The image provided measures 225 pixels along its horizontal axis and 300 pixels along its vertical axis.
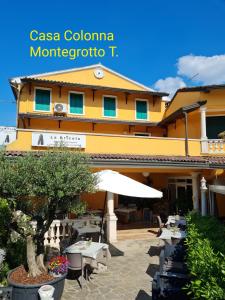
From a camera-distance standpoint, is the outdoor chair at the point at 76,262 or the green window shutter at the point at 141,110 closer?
the outdoor chair at the point at 76,262

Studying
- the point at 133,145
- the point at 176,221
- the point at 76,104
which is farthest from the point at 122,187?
the point at 76,104

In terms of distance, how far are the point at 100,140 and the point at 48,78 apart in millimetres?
7866

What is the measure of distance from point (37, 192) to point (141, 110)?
16308 mm

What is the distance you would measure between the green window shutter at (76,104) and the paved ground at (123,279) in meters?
11.2

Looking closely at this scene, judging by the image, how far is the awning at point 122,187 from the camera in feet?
29.0

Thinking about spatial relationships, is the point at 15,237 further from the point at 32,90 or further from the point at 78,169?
the point at 32,90

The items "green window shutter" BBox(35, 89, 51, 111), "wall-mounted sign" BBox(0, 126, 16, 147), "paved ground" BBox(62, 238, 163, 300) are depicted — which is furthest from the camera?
"green window shutter" BBox(35, 89, 51, 111)

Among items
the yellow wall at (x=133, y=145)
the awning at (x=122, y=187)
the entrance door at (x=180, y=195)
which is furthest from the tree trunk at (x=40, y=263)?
the entrance door at (x=180, y=195)

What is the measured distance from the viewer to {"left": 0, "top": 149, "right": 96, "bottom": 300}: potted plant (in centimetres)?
600

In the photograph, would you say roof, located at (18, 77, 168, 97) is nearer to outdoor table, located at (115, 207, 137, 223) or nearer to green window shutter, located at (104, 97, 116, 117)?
green window shutter, located at (104, 97, 116, 117)

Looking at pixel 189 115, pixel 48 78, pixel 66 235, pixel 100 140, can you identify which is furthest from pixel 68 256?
pixel 48 78

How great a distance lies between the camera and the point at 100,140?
1438cm

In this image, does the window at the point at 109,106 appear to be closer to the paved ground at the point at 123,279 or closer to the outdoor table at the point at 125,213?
the outdoor table at the point at 125,213

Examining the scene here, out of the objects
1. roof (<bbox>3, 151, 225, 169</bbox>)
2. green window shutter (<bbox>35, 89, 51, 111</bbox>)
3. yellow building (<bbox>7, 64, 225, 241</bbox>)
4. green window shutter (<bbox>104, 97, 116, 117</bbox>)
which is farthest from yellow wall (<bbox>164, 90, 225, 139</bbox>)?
green window shutter (<bbox>35, 89, 51, 111</bbox>)
